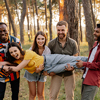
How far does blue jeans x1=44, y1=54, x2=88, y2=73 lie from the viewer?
2.70m

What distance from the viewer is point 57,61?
2.75m

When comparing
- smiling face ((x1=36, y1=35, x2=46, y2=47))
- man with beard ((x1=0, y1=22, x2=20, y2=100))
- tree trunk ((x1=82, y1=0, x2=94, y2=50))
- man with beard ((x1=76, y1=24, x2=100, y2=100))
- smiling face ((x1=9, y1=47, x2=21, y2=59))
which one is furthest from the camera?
tree trunk ((x1=82, y1=0, x2=94, y2=50))

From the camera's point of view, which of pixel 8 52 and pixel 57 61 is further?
pixel 57 61

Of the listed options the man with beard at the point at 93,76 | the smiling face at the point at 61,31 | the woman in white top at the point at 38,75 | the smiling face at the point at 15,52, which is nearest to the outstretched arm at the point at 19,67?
the smiling face at the point at 15,52

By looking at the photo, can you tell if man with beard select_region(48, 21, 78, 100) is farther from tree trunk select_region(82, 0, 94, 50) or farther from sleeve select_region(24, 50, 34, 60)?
tree trunk select_region(82, 0, 94, 50)

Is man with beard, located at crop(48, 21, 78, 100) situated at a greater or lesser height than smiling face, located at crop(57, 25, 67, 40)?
lesser

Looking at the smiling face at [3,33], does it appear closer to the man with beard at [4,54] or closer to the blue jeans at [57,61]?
the man with beard at [4,54]

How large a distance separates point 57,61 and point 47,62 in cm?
23

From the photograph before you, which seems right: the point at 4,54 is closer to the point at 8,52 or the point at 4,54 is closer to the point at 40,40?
the point at 8,52

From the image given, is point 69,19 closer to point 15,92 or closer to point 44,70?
point 44,70

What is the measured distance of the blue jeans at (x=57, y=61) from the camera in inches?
106

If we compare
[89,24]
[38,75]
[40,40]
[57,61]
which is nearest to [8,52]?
[40,40]

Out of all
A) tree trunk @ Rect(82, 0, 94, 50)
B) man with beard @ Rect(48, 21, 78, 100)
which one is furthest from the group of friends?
tree trunk @ Rect(82, 0, 94, 50)

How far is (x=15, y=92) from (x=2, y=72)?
662 millimetres
